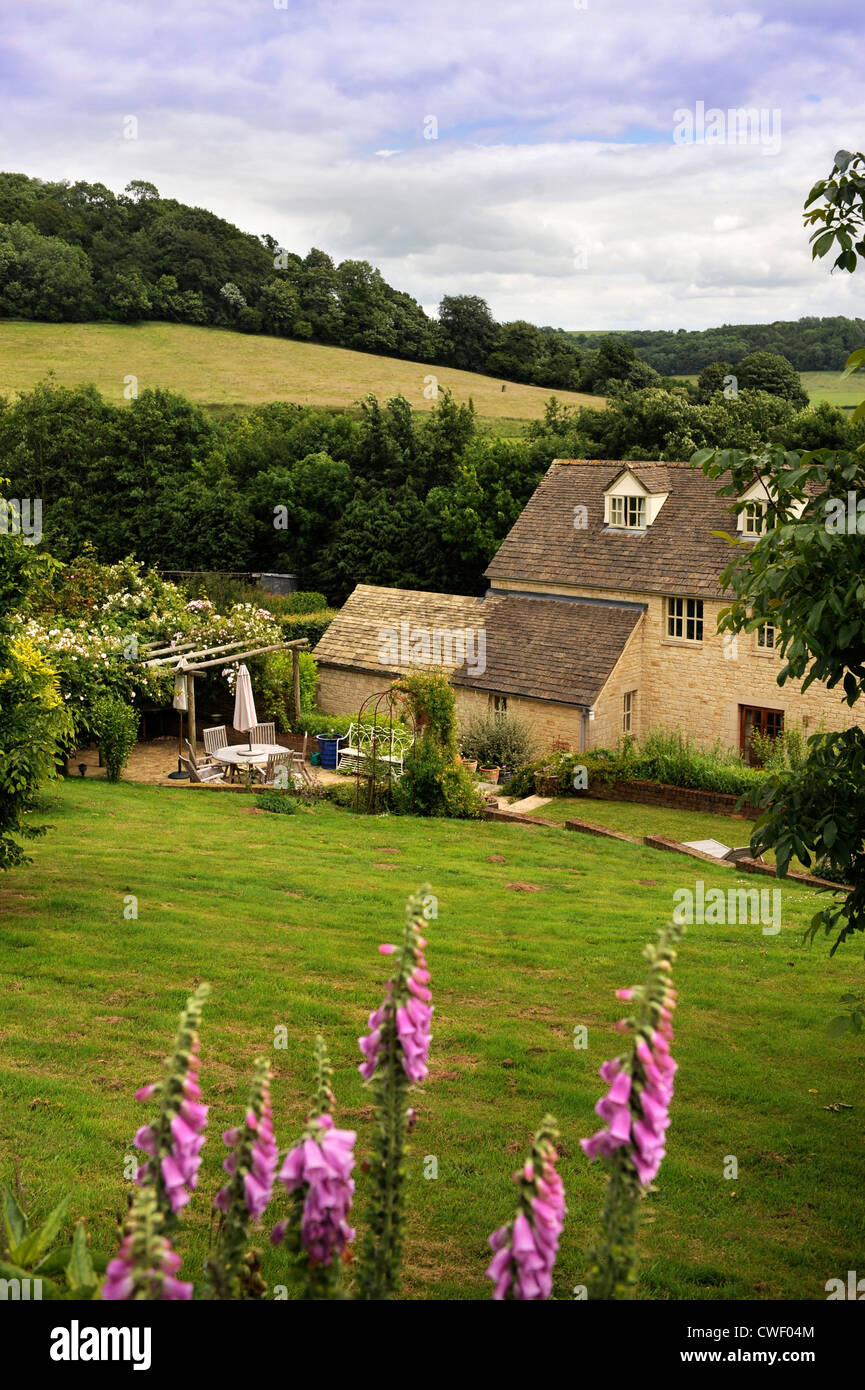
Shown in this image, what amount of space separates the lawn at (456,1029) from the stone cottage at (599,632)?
36.9ft

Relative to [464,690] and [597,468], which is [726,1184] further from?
[597,468]

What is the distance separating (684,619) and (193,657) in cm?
1355

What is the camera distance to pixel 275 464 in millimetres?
50531

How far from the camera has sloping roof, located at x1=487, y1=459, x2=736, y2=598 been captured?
99.2 ft

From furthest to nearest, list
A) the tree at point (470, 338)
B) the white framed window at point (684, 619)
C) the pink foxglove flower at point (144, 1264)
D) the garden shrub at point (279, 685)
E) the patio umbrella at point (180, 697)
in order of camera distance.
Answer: the tree at point (470, 338) < the garden shrub at point (279, 685) < the white framed window at point (684, 619) < the patio umbrella at point (180, 697) < the pink foxglove flower at point (144, 1264)

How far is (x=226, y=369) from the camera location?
71.9 meters

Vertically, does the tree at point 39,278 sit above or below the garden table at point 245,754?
above

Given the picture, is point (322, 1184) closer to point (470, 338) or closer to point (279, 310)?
point (470, 338)

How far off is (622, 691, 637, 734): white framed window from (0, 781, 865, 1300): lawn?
40.3 feet

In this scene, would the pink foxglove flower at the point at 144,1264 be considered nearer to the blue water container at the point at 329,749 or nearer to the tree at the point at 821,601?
the tree at the point at 821,601

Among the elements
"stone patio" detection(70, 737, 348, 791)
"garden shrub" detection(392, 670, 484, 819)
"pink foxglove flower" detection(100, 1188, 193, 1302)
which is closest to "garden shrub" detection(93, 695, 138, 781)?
"stone patio" detection(70, 737, 348, 791)

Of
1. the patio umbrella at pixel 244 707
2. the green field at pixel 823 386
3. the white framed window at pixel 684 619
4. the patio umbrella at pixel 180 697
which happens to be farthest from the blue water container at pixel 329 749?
the green field at pixel 823 386

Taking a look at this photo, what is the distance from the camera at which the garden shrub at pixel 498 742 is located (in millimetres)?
28516

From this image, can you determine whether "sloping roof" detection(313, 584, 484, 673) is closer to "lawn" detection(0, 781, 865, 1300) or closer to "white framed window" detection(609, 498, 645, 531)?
"white framed window" detection(609, 498, 645, 531)
